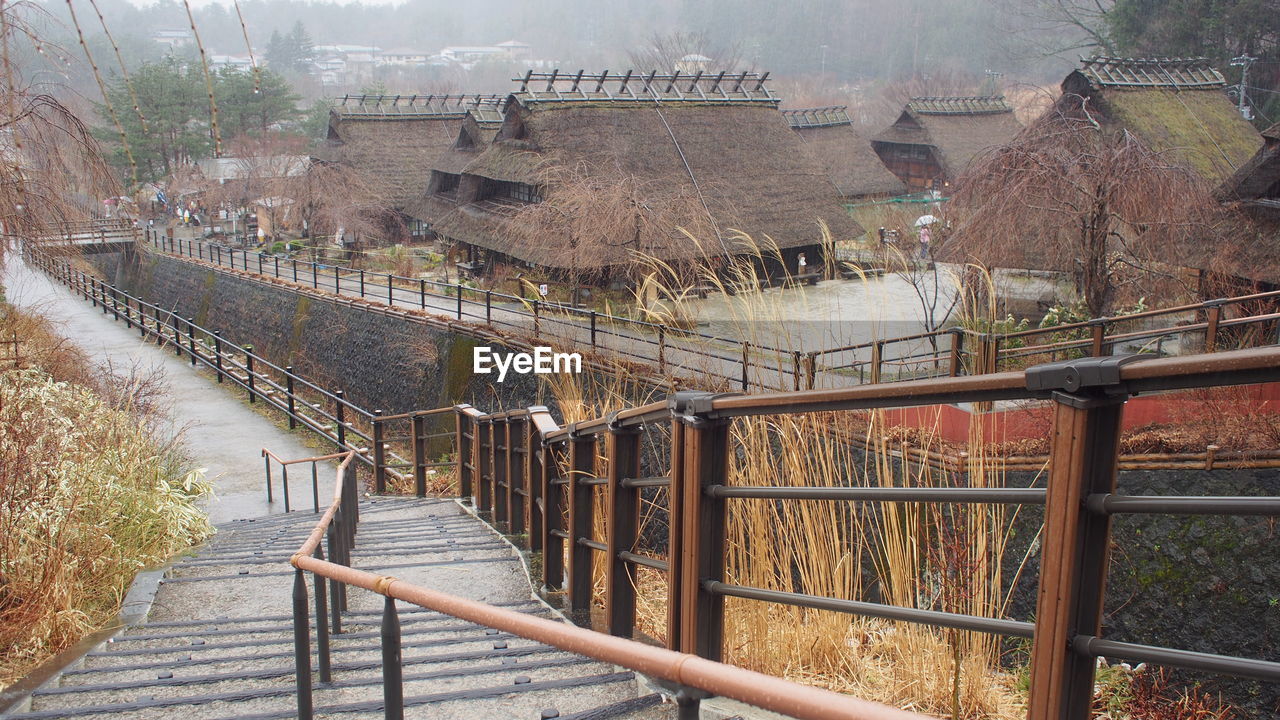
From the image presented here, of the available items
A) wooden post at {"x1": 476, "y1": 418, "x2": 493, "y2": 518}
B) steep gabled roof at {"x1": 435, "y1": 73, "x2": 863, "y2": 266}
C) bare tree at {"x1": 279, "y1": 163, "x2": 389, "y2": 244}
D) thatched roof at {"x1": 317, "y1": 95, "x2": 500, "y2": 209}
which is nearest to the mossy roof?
steep gabled roof at {"x1": 435, "y1": 73, "x2": 863, "y2": 266}

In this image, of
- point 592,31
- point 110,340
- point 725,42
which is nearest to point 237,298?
point 110,340

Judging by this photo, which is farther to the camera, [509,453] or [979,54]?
[979,54]

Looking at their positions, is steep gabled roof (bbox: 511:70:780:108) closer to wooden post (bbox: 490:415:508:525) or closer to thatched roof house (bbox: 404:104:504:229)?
thatched roof house (bbox: 404:104:504:229)

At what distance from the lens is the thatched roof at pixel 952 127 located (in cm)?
3697

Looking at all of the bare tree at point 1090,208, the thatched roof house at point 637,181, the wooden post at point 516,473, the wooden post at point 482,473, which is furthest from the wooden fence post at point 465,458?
the thatched roof house at point 637,181

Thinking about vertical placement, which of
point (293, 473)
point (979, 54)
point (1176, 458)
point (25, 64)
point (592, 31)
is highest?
point (592, 31)

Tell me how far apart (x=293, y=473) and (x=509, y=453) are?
5786mm

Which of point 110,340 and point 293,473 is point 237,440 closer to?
point 293,473

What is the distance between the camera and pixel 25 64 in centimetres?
638

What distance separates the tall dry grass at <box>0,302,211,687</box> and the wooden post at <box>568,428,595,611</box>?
2.11 metres

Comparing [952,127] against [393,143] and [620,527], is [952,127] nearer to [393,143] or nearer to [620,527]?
[393,143]

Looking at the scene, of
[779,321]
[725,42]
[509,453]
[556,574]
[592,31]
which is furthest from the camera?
[592,31]

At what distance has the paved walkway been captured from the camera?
2.48 m

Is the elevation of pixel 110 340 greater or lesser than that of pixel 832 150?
lesser
